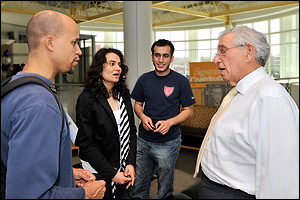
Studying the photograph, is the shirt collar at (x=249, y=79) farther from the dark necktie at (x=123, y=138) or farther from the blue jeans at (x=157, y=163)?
the blue jeans at (x=157, y=163)

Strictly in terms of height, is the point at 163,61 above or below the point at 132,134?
above

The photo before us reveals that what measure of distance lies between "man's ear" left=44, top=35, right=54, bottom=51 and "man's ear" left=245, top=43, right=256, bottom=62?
95 centimetres

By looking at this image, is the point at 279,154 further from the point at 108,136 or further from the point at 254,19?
the point at 254,19

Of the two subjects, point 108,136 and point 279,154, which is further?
point 108,136

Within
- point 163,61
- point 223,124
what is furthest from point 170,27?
point 223,124

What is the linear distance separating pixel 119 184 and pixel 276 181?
1285 millimetres

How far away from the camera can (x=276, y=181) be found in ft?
3.79

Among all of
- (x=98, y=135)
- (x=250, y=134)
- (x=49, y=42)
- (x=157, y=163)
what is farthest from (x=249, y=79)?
(x=157, y=163)

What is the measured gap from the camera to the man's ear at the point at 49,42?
113 cm

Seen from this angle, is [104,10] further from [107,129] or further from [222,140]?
[222,140]

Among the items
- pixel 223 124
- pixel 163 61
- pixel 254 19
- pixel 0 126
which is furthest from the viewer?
pixel 254 19

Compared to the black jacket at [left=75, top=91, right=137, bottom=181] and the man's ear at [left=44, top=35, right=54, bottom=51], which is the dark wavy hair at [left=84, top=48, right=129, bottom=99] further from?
the man's ear at [left=44, top=35, right=54, bottom=51]

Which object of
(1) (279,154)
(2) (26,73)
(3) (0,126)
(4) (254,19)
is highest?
(4) (254,19)

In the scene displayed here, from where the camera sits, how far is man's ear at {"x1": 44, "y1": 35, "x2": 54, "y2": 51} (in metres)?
1.13
